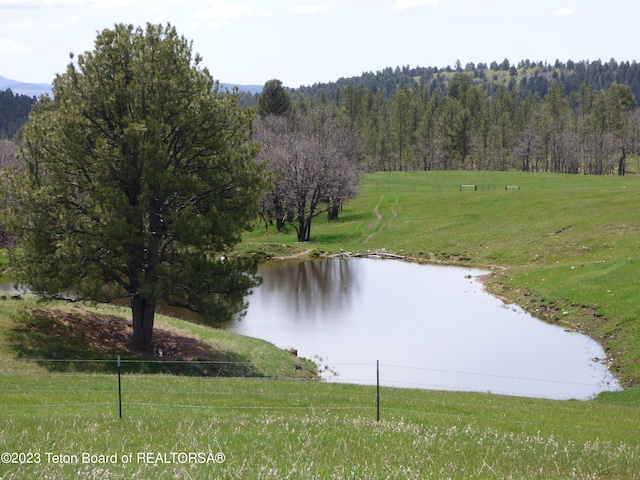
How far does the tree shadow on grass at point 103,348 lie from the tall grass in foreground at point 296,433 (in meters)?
4.29

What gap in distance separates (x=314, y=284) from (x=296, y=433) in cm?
4269

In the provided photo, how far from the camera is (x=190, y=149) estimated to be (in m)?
27.8

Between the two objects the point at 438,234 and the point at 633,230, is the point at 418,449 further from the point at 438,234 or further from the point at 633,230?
the point at 438,234

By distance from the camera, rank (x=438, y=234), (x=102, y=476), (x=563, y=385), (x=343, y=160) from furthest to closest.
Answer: (x=343, y=160)
(x=438, y=234)
(x=563, y=385)
(x=102, y=476)

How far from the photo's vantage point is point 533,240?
65875mm

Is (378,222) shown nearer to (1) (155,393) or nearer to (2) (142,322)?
(2) (142,322)

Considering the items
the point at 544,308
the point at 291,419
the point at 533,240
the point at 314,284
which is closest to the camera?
the point at 291,419

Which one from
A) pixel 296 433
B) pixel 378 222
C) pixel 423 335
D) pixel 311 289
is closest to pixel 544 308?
pixel 423 335

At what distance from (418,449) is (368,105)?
169 meters

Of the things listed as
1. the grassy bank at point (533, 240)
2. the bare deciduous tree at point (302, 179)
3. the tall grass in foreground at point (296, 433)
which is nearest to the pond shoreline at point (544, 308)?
the grassy bank at point (533, 240)

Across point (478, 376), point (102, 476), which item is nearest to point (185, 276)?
point (478, 376)

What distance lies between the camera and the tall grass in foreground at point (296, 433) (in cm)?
870

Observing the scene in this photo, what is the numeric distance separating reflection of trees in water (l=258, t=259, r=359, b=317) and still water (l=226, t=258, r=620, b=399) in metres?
0.13

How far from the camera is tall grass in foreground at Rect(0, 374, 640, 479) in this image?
28.5 feet
